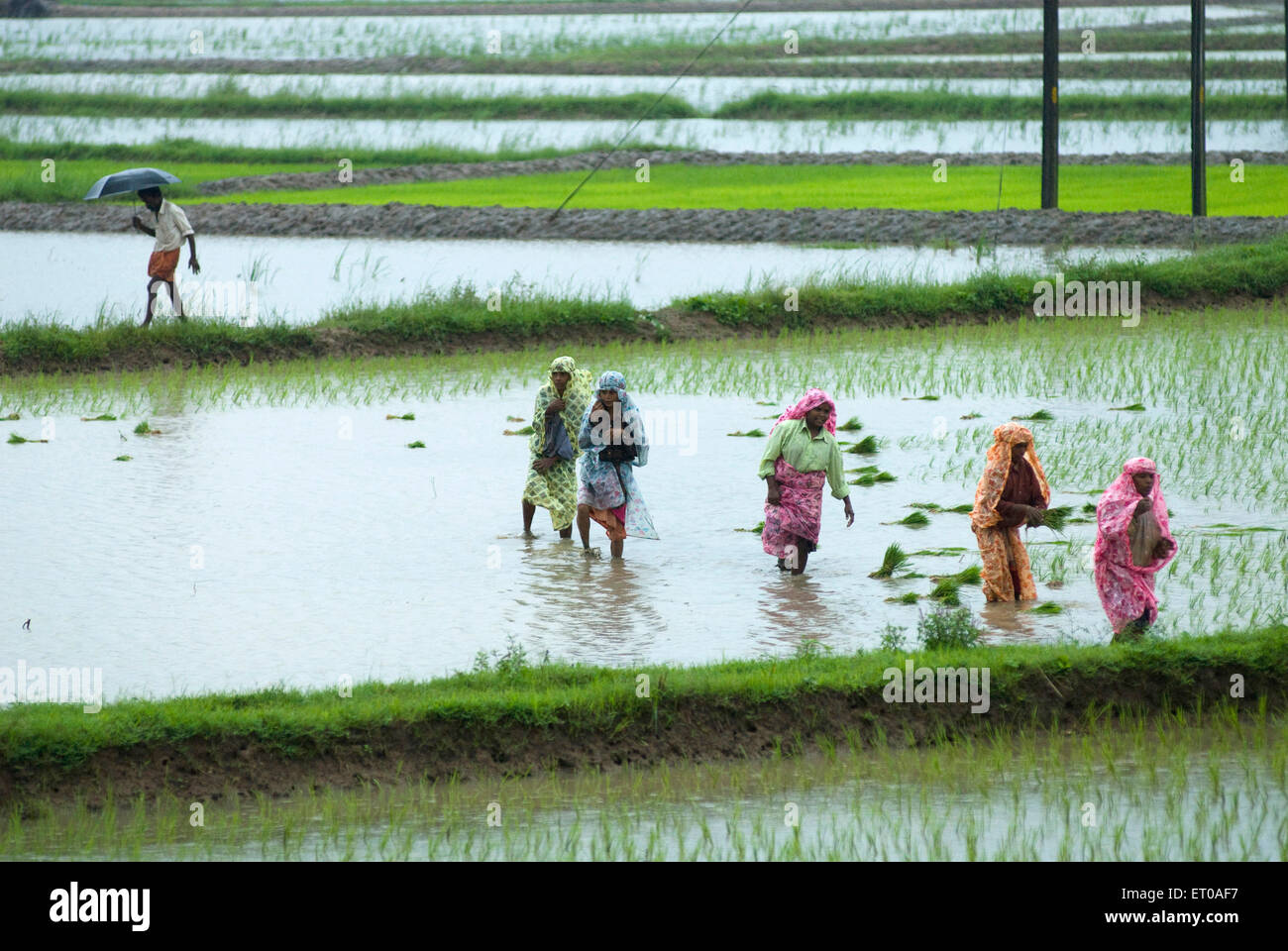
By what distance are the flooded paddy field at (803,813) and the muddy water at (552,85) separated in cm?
3011

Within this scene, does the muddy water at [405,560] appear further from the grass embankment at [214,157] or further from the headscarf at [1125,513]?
the grass embankment at [214,157]

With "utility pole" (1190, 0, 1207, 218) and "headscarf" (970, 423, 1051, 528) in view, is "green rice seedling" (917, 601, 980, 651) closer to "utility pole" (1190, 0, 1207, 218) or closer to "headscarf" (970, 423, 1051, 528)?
"headscarf" (970, 423, 1051, 528)

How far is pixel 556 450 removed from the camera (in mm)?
9172

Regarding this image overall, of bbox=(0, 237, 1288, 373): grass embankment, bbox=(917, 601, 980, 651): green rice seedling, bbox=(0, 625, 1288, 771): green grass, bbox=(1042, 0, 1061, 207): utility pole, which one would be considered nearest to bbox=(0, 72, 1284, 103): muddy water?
bbox=(1042, 0, 1061, 207): utility pole

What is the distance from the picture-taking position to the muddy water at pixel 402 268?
1759 centimetres

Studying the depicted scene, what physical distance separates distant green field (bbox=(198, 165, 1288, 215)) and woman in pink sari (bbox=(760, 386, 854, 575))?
49.8 feet

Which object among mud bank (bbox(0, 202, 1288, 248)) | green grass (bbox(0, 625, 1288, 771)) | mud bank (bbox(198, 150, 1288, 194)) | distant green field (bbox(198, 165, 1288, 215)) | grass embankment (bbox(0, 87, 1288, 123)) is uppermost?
grass embankment (bbox(0, 87, 1288, 123))

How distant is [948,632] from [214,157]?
27506 mm

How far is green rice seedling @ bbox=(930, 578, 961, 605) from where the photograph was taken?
7676mm

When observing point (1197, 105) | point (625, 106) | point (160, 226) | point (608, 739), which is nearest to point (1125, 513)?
point (608, 739)

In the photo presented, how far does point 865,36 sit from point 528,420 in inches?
1279

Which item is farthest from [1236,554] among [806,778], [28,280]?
[28,280]
